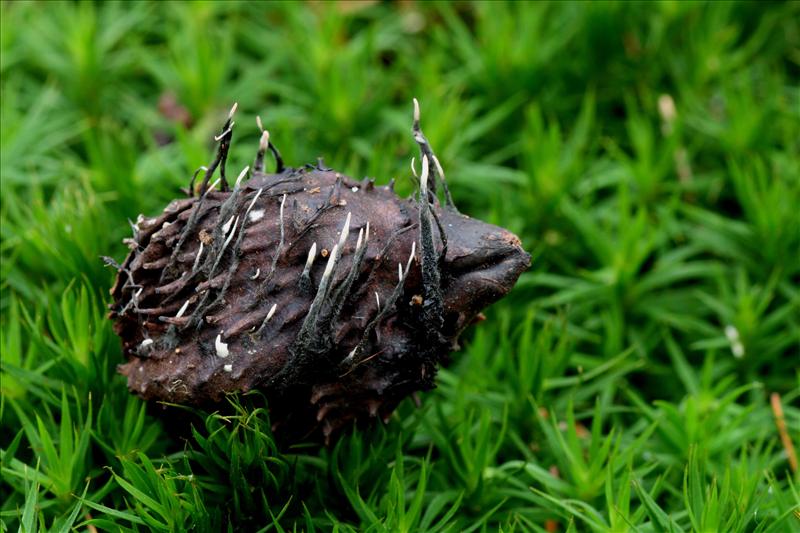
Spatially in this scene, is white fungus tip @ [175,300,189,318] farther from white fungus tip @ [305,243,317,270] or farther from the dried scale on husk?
white fungus tip @ [305,243,317,270]

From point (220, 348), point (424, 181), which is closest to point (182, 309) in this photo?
point (220, 348)

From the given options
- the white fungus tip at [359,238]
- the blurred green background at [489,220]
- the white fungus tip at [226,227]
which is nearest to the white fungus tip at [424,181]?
the white fungus tip at [359,238]

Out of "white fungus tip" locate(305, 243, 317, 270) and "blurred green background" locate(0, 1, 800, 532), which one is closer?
"white fungus tip" locate(305, 243, 317, 270)

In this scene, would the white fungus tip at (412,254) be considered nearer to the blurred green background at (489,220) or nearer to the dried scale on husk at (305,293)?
the dried scale on husk at (305,293)

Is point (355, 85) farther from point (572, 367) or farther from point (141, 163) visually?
point (572, 367)

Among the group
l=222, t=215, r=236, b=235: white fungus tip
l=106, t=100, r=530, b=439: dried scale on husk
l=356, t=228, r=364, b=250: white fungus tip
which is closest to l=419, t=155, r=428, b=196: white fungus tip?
l=106, t=100, r=530, b=439: dried scale on husk
